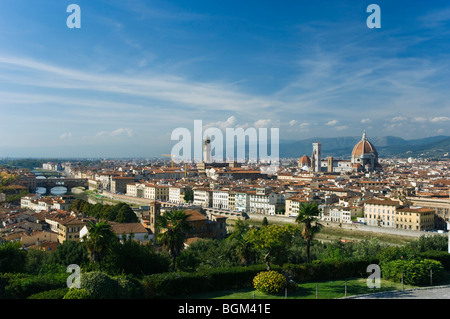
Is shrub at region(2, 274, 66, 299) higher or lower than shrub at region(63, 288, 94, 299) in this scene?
lower

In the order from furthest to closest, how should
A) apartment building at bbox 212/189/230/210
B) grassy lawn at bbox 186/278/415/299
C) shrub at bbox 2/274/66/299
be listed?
apartment building at bbox 212/189/230/210, grassy lawn at bbox 186/278/415/299, shrub at bbox 2/274/66/299

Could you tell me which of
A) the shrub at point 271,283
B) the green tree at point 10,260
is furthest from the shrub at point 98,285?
the green tree at point 10,260

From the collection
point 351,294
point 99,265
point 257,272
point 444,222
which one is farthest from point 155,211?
point 444,222

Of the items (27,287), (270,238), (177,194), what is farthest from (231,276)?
(177,194)

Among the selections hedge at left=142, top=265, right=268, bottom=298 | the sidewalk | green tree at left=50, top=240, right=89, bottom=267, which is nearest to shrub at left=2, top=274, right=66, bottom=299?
hedge at left=142, top=265, right=268, bottom=298

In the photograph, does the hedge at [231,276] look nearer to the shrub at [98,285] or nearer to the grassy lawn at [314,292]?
the grassy lawn at [314,292]

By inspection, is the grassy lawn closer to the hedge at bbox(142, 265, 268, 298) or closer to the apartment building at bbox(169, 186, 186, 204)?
the hedge at bbox(142, 265, 268, 298)

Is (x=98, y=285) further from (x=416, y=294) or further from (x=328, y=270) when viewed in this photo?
(x=416, y=294)
